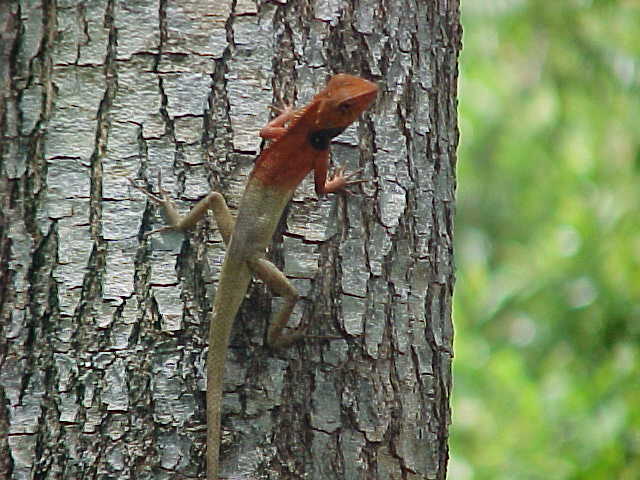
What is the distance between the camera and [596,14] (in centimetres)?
702

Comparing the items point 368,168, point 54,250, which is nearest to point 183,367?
point 54,250

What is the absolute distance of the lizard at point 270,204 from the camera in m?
2.59

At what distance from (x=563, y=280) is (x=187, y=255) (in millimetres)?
3820

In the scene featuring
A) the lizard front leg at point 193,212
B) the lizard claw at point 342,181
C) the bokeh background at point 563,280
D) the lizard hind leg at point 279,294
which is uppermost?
the lizard claw at point 342,181

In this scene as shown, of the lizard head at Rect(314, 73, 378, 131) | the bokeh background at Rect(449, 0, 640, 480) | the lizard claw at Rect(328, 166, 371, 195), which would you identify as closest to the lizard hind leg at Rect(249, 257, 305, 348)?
the lizard claw at Rect(328, 166, 371, 195)

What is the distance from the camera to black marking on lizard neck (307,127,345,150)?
277 centimetres

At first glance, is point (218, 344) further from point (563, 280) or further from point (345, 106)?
point (563, 280)

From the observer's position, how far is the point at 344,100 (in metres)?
2.63

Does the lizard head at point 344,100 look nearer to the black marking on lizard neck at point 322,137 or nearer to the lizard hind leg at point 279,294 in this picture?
the black marking on lizard neck at point 322,137

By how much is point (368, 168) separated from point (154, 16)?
0.76m

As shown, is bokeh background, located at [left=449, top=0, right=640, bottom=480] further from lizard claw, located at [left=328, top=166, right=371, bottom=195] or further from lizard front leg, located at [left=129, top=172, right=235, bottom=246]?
lizard front leg, located at [left=129, top=172, right=235, bottom=246]

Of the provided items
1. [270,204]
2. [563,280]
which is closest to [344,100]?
[270,204]

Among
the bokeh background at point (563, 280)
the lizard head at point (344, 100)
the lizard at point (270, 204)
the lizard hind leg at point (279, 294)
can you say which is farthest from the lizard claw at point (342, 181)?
the bokeh background at point (563, 280)

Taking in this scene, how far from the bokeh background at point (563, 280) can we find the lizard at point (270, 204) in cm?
289
